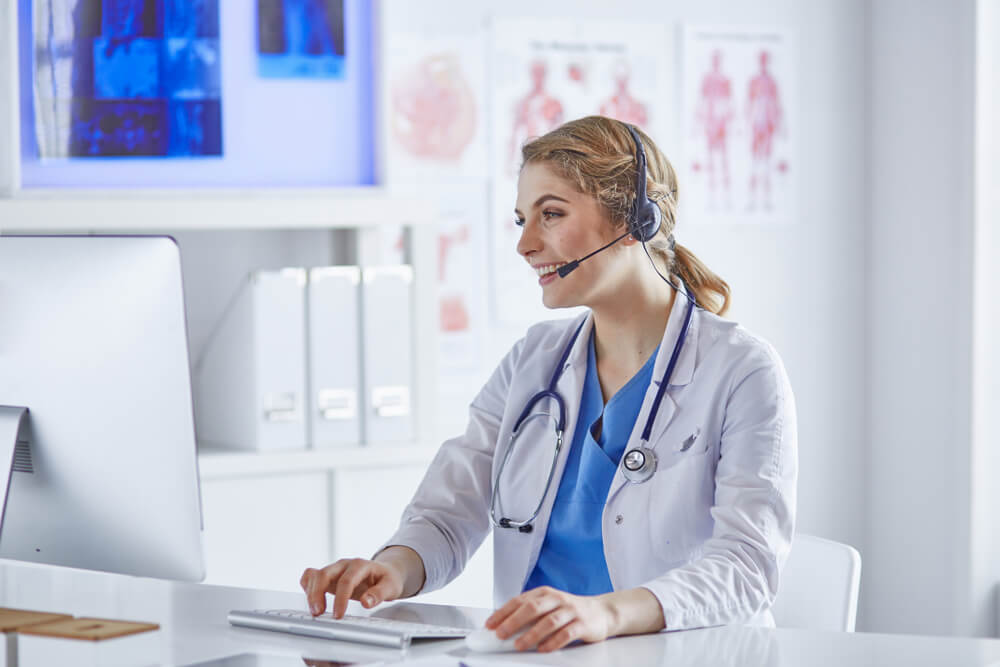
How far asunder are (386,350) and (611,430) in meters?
0.75

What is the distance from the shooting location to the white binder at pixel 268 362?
2.36 meters

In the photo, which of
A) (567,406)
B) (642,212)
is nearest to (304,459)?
(567,406)

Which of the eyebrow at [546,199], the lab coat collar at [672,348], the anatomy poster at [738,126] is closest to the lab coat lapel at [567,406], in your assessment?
the lab coat collar at [672,348]

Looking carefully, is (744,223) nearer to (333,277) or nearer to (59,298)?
(333,277)

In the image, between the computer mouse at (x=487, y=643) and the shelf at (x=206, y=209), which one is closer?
the computer mouse at (x=487, y=643)

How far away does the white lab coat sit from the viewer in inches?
60.6

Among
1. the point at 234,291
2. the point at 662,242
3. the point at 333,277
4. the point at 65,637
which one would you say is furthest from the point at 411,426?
the point at 65,637

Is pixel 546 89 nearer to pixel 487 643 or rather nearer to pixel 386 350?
pixel 386 350

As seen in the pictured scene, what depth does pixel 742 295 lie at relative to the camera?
3.34 m

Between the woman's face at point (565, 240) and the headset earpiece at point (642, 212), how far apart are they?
4 cm

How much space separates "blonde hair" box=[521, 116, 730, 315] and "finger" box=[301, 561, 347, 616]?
0.68 metres

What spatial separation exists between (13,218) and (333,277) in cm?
59

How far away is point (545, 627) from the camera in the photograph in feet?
4.07

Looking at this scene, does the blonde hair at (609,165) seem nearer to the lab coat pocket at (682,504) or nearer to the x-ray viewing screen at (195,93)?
the lab coat pocket at (682,504)
